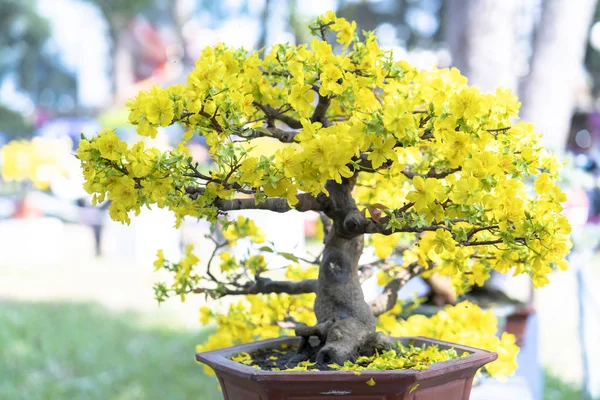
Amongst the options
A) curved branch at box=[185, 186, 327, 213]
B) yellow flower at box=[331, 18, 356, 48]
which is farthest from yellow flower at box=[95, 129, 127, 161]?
yellow flower at box=[331, 18, 356, 48]

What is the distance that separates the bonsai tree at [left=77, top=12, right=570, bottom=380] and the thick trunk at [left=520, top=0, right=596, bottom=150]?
10.3 ft

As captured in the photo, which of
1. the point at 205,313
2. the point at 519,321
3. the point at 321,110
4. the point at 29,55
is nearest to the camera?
the point at 321,110

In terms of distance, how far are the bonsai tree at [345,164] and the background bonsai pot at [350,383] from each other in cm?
12

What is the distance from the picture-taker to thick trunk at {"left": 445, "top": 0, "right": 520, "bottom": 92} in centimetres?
341

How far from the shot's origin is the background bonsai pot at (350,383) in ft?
3.15

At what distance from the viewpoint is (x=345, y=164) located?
3.03ft

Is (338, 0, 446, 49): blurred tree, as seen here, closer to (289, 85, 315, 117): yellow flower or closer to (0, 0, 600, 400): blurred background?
(0, 0, 600, 400): blurred background

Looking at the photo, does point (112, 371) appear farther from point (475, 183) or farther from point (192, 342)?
point (475, 183)

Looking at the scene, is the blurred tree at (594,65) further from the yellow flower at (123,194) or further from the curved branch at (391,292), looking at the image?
the yellow flower at (123,194)

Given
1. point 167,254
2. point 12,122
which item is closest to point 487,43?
point 167,254

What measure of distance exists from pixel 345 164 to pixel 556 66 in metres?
3.76

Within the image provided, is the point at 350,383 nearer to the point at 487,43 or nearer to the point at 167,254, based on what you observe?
the point at 487,43

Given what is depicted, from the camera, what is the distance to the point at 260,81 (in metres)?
1.13

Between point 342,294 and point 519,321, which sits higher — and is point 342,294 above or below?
above
